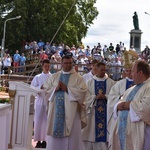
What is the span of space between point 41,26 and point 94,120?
34.2m

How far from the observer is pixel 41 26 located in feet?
139

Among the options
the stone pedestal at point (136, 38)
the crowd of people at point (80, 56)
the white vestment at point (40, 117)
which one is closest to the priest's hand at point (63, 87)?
the white vestment at point (40, 117)

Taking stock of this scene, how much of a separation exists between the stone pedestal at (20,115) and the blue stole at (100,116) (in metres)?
1.31

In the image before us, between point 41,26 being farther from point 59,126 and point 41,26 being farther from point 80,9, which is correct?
point 59,126

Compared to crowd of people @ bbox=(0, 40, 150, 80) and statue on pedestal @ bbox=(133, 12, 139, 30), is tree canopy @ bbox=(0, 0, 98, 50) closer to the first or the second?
statue on pedestal @ bbox=(133, 12, 139, 30)

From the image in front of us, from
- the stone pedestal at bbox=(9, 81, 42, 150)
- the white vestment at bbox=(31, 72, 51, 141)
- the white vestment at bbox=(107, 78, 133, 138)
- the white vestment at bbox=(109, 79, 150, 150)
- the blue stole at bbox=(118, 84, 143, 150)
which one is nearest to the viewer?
the white vestment at bbox=(109, 79, 150, 150)

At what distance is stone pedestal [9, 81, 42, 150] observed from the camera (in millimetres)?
8523

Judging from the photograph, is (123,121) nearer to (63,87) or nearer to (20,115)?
(63,87)

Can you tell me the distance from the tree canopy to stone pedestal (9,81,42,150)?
3278cm

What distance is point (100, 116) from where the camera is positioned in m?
8.95

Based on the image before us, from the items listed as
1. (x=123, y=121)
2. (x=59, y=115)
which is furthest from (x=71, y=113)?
(x=123, y=121)

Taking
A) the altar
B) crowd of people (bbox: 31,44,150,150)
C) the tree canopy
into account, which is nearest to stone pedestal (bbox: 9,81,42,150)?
crowd of people (bbox: 31,44,150,150)

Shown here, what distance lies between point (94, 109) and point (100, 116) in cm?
19

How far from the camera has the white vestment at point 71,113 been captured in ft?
26.3
